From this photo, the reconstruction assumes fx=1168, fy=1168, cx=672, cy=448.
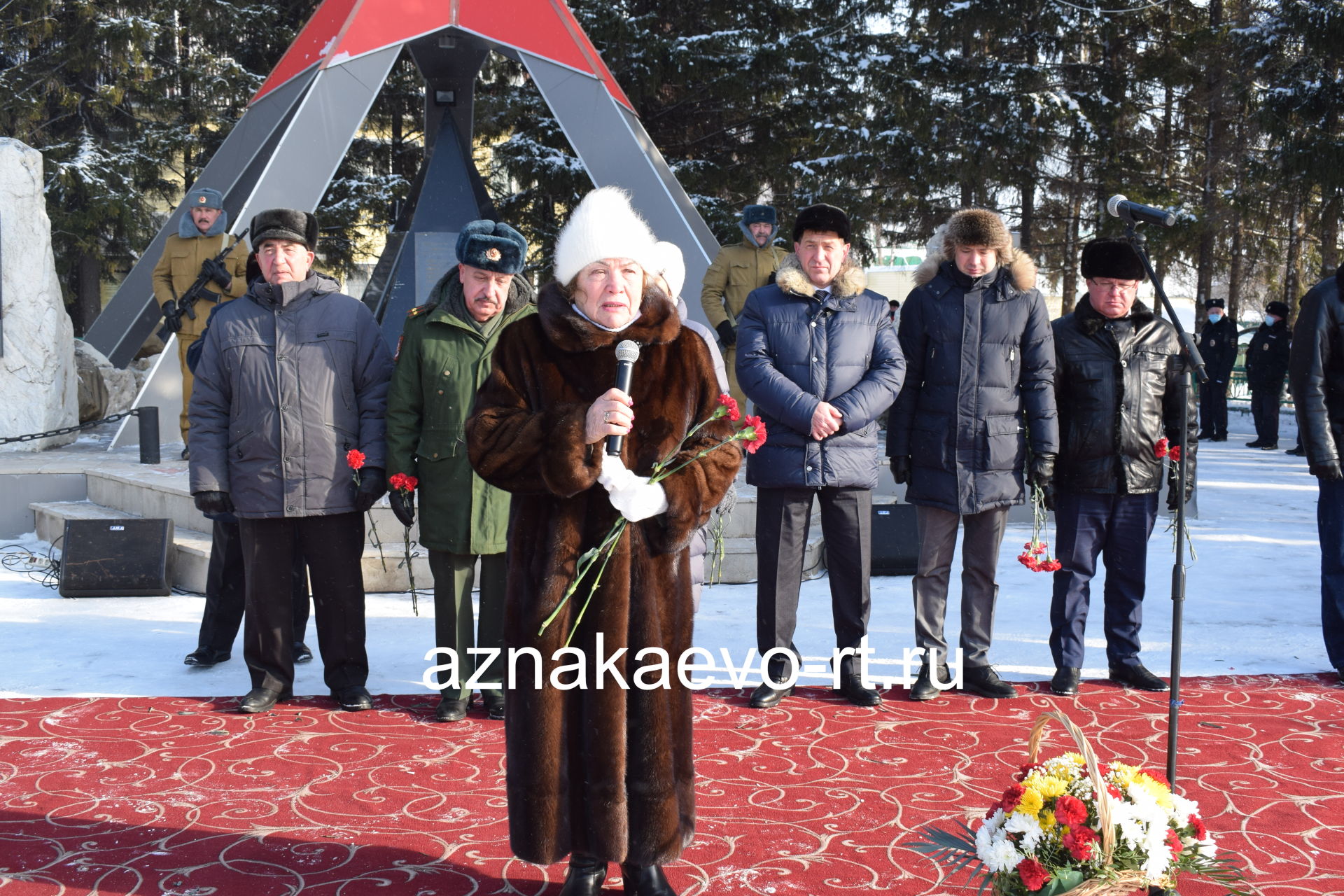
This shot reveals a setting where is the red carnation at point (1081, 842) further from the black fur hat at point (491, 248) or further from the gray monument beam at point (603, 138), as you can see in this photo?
the gray monument beam at point (603, 138)

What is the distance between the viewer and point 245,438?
466 cm

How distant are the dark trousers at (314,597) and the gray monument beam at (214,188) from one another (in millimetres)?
4925

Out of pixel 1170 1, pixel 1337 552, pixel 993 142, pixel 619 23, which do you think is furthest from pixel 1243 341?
pixel 1337 552

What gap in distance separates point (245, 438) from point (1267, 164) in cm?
1480

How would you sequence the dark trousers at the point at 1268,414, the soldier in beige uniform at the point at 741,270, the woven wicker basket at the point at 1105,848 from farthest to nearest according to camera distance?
the dark trousers at the point at 1268,414 → the soldier in beige uniform at the point at 741,270 → the woven wicker basket at the point at 1105,848

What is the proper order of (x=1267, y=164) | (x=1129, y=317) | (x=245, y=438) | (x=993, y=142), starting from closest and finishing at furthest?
(x=245, y=438), (x=1129, y=317), (x=1267, y=164), (x=993, y=142)

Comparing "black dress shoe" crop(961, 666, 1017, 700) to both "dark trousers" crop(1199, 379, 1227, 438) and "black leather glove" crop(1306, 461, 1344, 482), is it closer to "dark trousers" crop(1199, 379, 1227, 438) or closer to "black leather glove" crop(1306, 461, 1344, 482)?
"black leather glove" crop(1306, 461, 1344, 482)

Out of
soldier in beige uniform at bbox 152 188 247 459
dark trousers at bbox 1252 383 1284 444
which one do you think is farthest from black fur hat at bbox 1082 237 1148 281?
dark trousers at bbox 1252 383 1284 444

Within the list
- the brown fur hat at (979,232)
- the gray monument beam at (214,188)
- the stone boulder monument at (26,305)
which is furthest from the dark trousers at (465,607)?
the stone boulder monument at (26,305)

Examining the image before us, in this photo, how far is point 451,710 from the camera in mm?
4625

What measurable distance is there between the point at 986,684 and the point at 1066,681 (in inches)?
13.7

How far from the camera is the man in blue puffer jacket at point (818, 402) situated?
4820 millimetres

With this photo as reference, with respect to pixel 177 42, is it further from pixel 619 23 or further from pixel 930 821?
pixel 930 821

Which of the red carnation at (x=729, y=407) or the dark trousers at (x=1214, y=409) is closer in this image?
the red carnation at (x=729, y=407)
